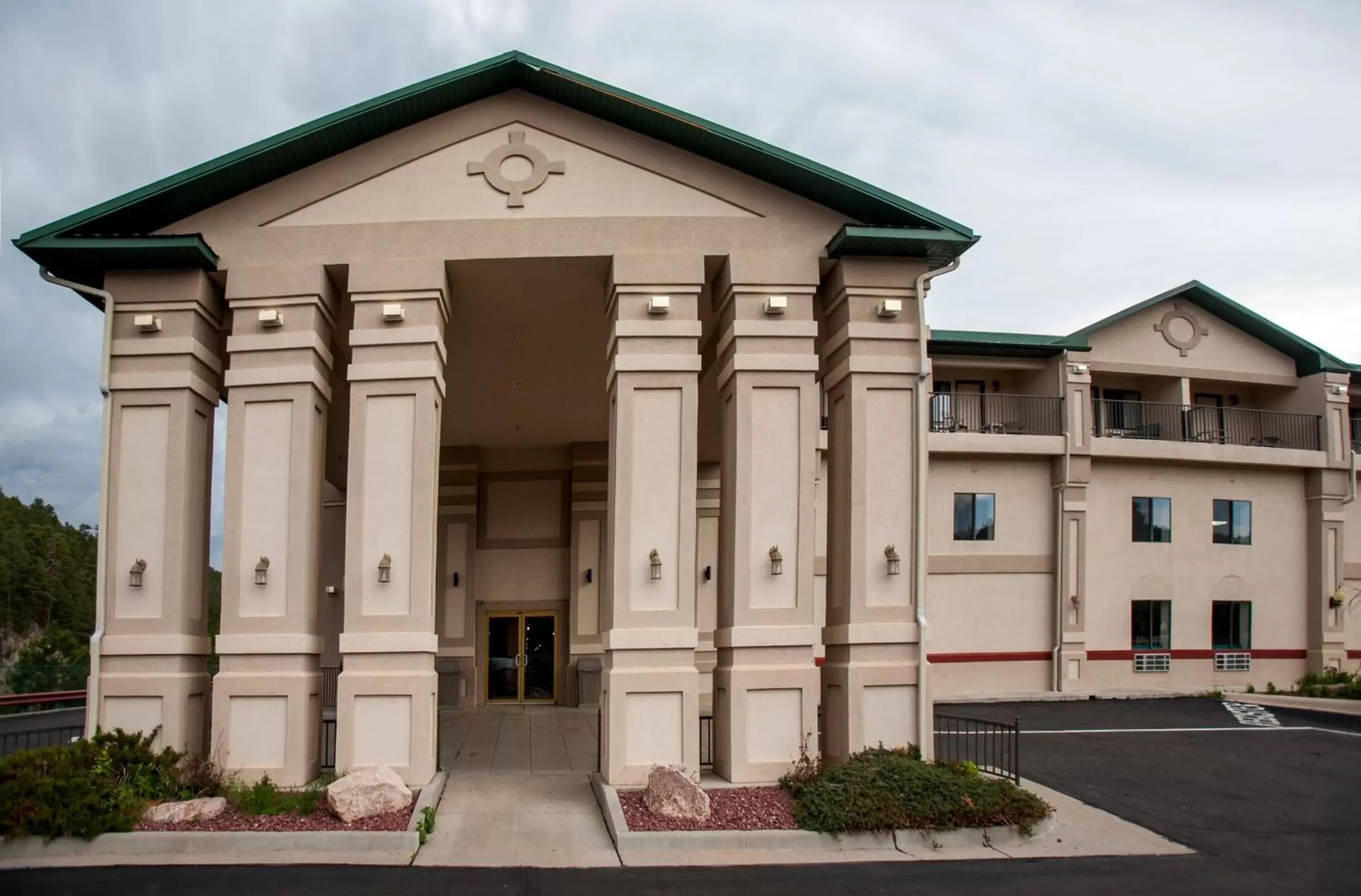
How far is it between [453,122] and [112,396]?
576cm

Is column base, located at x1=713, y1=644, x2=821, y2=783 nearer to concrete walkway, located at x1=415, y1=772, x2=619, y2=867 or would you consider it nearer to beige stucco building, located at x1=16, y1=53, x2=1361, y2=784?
beige stucco building, located at x1=16, y1=53, x2=1361, y2=784

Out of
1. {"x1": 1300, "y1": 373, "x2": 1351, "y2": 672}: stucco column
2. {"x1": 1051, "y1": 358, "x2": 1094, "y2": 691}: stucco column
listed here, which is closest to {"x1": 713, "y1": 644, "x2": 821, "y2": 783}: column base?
{"x1": 1051, "y1": 358, "x2": 1094, "y2": 691}: stucco column

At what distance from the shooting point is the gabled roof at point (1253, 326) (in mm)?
35312

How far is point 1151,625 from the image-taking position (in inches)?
1362

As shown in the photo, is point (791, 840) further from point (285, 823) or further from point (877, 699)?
point (285, 823)

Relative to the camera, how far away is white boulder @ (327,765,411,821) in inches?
488

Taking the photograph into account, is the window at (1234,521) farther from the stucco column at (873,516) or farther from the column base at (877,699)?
the column base at (877,699)

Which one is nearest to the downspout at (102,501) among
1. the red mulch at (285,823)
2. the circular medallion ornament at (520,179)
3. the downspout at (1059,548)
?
the red mulch at (285,823)

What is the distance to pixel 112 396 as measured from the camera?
47.5ft

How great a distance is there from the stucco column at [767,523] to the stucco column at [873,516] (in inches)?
19.7

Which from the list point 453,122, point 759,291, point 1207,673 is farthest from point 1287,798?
point 1207,673

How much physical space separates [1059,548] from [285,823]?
1048 inches

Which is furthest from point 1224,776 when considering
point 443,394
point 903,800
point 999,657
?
point 999,657

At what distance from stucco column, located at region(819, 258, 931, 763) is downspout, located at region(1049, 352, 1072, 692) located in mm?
20368
